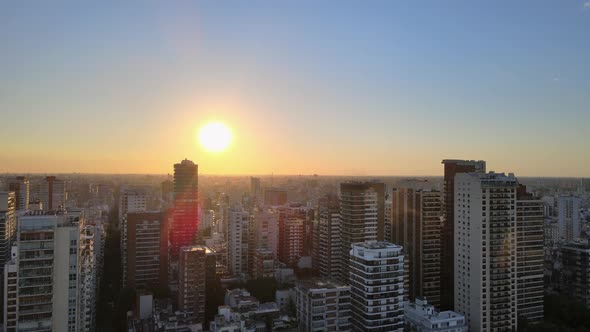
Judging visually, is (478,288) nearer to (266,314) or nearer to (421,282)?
(421,282)

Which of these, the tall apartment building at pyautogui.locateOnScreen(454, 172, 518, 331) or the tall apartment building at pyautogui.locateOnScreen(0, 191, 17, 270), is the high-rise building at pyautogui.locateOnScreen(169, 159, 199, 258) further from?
the tall apartment building at pyautogui.locateOnScreen(454, 172, 518, 331)

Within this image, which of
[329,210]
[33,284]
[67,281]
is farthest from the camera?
[329,210]

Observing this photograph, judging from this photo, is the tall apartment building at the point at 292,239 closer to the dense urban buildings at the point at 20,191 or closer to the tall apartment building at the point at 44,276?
the tall apartment building at the point at 44,276

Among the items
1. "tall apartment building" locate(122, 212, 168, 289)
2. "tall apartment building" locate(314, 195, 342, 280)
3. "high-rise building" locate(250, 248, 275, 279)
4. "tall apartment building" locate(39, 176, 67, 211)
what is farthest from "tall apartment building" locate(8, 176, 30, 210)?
"tall apartment building" locate(314, 195, 342, 280)

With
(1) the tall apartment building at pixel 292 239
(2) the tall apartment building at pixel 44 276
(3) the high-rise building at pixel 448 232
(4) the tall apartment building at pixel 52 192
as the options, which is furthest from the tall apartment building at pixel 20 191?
(3) the high-rise building at pixel 448 232

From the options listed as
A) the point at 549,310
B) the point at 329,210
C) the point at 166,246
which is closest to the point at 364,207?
the point at 329,210
